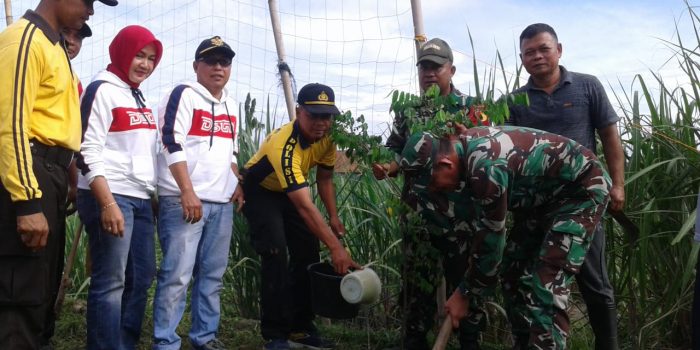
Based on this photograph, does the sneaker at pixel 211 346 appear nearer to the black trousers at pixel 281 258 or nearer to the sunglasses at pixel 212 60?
Answer: the black trousers at pixel 281 258

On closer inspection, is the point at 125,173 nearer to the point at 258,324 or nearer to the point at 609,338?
the point at 258,324

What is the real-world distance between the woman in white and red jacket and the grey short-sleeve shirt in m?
1.82

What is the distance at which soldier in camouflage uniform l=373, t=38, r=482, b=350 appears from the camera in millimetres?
3473

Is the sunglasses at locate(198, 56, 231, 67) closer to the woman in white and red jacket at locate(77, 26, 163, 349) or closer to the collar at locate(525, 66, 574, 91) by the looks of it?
the woman in white and red jacket at locate(77, 26, 163, 349)

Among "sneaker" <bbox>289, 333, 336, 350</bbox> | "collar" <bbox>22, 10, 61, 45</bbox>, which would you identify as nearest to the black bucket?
"sneaker" <bbox>289, 333, 336, 350</bbox>

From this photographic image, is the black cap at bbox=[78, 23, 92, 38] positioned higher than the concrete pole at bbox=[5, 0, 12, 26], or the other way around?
the concrete pole at bbox=[5, 0, 12, 26]

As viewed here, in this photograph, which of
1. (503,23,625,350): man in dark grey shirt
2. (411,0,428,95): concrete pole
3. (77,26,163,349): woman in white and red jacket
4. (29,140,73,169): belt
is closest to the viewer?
(29,140,73,169): belt

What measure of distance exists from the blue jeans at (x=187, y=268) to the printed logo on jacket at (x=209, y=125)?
34 cm

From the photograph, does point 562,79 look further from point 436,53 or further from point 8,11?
point 8,11

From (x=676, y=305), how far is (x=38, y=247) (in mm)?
2763

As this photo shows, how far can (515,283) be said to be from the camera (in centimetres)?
347

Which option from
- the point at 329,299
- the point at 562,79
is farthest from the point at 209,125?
the point at 562,79

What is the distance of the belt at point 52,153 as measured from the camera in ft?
8.27

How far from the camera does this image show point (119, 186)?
325 centimetres
